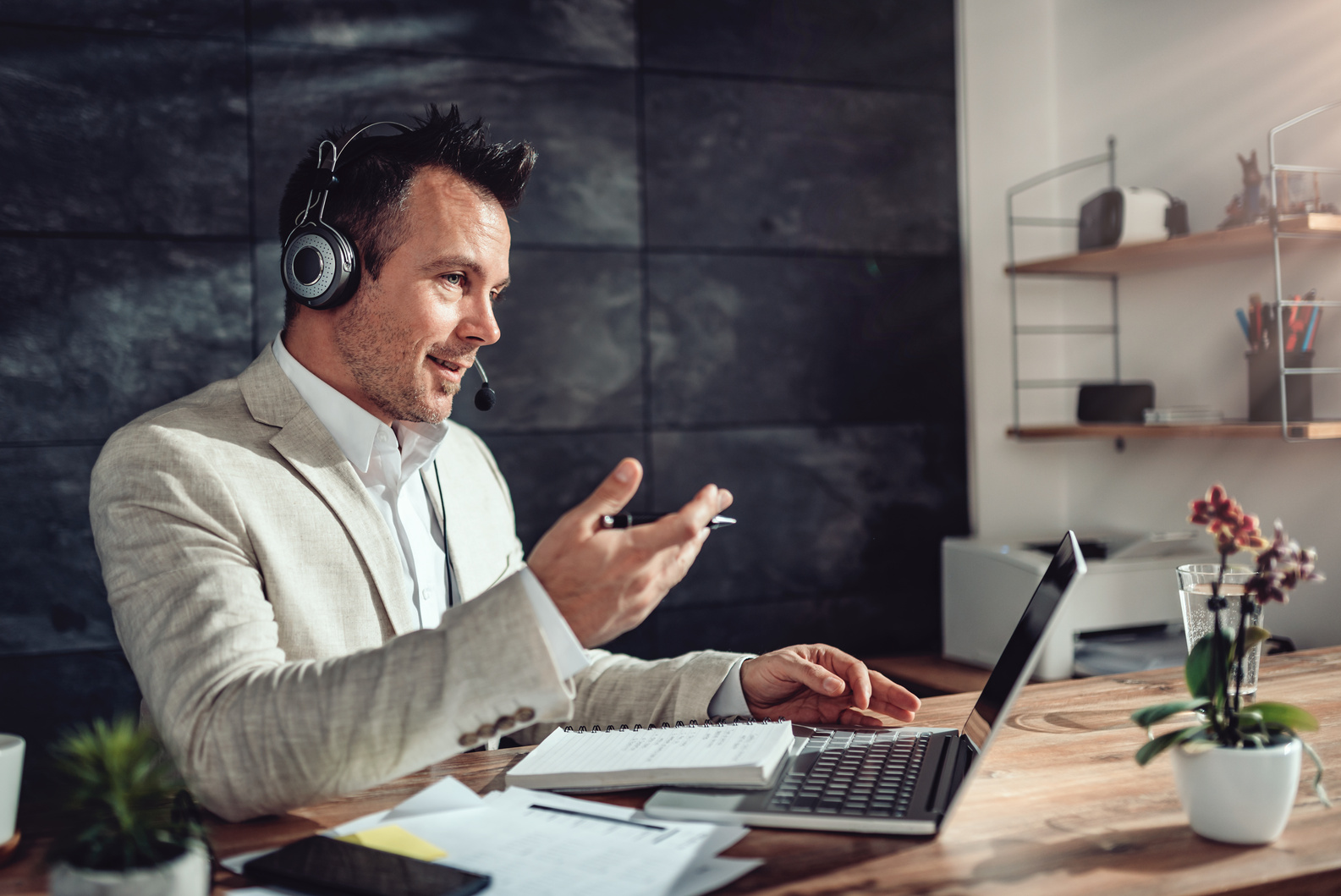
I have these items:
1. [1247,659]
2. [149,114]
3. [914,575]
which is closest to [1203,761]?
[1247,659]

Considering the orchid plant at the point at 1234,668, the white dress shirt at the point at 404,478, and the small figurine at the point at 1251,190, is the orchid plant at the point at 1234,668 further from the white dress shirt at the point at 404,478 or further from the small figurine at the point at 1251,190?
the small figurine at the point at 1251,190

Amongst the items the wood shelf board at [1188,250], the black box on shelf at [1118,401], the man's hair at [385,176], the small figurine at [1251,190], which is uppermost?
the small figurine at [1251,190]

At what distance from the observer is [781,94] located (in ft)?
8.87

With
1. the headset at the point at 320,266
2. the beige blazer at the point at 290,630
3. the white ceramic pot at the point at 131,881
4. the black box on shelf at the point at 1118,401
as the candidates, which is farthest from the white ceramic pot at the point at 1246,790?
the black box on shelf at the point at 1118,401

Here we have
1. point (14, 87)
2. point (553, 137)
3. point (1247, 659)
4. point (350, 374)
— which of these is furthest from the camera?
point (553, 137)

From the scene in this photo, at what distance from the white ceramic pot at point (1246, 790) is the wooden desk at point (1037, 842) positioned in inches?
0.6

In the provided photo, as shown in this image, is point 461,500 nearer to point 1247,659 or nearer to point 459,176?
point 459,176

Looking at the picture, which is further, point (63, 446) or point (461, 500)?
point (63, 446)

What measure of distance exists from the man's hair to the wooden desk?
0.70m

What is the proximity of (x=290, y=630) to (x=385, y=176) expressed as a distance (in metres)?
0.62

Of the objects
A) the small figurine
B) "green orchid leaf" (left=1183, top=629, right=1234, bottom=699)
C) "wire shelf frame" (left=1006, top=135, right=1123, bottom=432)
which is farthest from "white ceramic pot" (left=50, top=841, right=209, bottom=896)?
"wire shelf frame" (left=1006, top=135, right=1123, bottom=432)

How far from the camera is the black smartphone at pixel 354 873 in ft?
2.43

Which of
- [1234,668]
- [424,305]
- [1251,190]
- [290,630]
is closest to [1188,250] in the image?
[1251,190]

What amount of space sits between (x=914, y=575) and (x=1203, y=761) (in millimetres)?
2035
